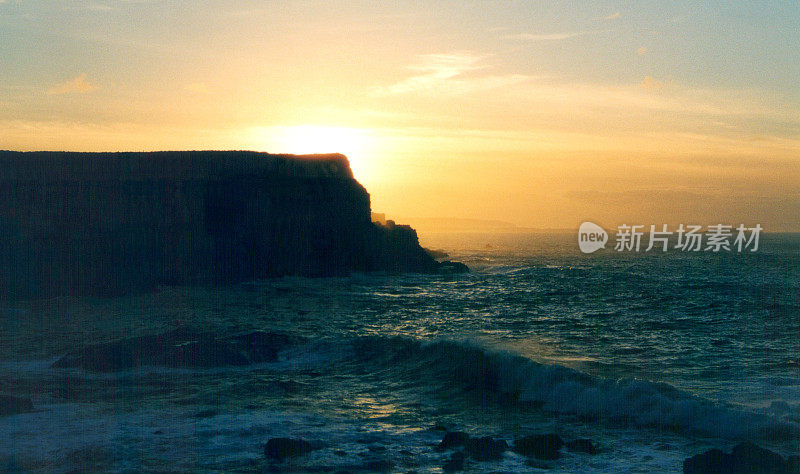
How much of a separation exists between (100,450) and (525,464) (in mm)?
7191

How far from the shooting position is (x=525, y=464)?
1041cm

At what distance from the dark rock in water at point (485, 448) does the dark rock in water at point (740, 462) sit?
289 cm

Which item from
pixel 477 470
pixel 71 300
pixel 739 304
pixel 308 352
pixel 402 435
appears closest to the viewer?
pixel 477 470

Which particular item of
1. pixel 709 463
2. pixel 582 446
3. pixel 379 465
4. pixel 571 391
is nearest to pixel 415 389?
pixel 571 391

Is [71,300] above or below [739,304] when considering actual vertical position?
below

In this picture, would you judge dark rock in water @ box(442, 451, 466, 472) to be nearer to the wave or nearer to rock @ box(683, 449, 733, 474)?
rock @ box(683, 449, 733, 474)

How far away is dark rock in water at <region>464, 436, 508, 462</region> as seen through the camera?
10719 mm

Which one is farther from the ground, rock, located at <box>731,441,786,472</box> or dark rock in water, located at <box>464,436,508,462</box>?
rock, located at <box>731,441,786,472</box>

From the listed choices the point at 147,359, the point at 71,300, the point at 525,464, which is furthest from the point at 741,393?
the point at 71,300

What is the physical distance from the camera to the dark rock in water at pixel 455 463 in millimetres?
10125

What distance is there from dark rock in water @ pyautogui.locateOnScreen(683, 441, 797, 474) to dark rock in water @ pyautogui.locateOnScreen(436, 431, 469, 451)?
3.63 metres

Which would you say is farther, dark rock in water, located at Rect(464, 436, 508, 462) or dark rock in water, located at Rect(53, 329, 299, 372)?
dark rock in water, located at Rect(53, 329, 299, 372)

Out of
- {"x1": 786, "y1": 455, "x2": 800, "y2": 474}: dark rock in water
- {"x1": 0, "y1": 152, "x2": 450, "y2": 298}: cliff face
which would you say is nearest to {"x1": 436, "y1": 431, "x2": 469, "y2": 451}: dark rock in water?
{"x1": 786, "y1": 455, "x2": 800, "y2": 474}: dark rock in water

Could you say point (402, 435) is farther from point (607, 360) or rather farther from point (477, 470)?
point (607, 360)
